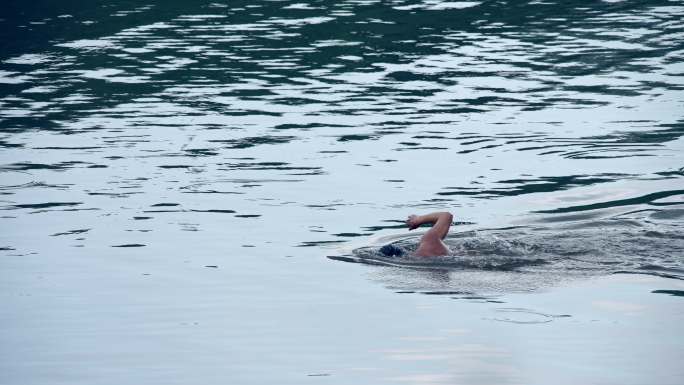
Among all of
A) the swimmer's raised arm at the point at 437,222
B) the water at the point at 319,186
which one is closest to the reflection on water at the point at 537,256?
the water at the point at 319,186

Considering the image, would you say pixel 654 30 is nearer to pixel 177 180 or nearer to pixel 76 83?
pixel 76 83

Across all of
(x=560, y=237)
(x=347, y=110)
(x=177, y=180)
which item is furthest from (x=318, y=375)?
(x=347, y=110)

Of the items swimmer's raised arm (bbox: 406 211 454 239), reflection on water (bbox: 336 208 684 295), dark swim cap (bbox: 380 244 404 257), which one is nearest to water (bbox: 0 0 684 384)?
reflection on water (bbox: 336 208 684 295)

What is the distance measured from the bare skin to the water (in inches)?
10.7

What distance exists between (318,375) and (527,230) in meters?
5.57

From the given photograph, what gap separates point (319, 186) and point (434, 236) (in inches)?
152

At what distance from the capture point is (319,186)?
17984mm

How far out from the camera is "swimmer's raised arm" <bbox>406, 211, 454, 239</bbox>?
1441 cm

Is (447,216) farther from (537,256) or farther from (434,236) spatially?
(537,256)

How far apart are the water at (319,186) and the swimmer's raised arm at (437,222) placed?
1.21ft

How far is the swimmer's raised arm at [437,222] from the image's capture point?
1441 cm

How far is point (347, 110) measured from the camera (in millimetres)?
23141

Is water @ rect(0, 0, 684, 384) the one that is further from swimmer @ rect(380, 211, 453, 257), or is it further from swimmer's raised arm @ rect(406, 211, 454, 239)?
swimmer's raised arm @ rect(406, 211, 454, 239)

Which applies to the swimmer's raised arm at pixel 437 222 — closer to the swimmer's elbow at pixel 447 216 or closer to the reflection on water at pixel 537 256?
the swimmer's elbow at pixel 447 216
